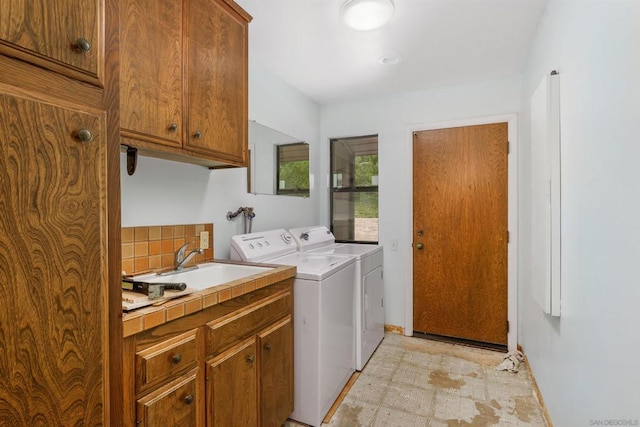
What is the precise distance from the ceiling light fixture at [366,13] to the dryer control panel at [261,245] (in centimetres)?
146

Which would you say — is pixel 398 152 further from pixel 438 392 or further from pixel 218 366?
pixel 218 366

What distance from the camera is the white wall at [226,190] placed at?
1655mm

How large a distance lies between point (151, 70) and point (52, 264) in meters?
0.92

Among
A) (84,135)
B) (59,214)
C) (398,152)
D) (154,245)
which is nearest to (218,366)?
(154,245)

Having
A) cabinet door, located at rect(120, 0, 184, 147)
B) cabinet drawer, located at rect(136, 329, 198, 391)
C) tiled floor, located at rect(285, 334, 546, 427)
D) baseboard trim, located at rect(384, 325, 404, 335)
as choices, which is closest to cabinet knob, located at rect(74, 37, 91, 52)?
cabinet door, located at rect(120, 0, 184, 147)

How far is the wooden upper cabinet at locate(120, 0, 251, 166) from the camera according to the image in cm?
124

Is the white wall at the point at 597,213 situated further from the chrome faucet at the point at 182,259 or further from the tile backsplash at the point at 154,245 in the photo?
the tile backsplash at the point at 154,245

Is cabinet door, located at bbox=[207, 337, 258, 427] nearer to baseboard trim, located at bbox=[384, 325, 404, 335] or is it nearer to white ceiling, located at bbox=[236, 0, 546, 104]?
white ceiling, located at bbox=[236, 0, 546, 104]

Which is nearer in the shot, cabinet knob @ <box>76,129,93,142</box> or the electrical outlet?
cabinet knob @ <box>76,129,93,142</box>

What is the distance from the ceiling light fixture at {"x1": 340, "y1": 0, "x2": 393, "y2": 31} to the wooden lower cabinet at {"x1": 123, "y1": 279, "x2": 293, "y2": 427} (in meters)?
1.52

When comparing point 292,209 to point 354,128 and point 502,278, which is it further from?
point 502,278

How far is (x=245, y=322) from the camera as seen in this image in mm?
1449

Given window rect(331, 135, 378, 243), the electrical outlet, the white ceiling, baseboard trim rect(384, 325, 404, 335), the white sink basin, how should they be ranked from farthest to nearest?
window rect(331, 135, 378, 243) → baseboard trim rect(384, 325, 404, 335) → the electrical outlet → the white ceiling → the white sink basin

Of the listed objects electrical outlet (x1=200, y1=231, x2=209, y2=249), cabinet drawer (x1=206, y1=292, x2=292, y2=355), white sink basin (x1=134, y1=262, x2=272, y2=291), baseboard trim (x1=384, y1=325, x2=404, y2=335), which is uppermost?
electrical outlet (x1=200, y1=231, x2=209, y2=249)
